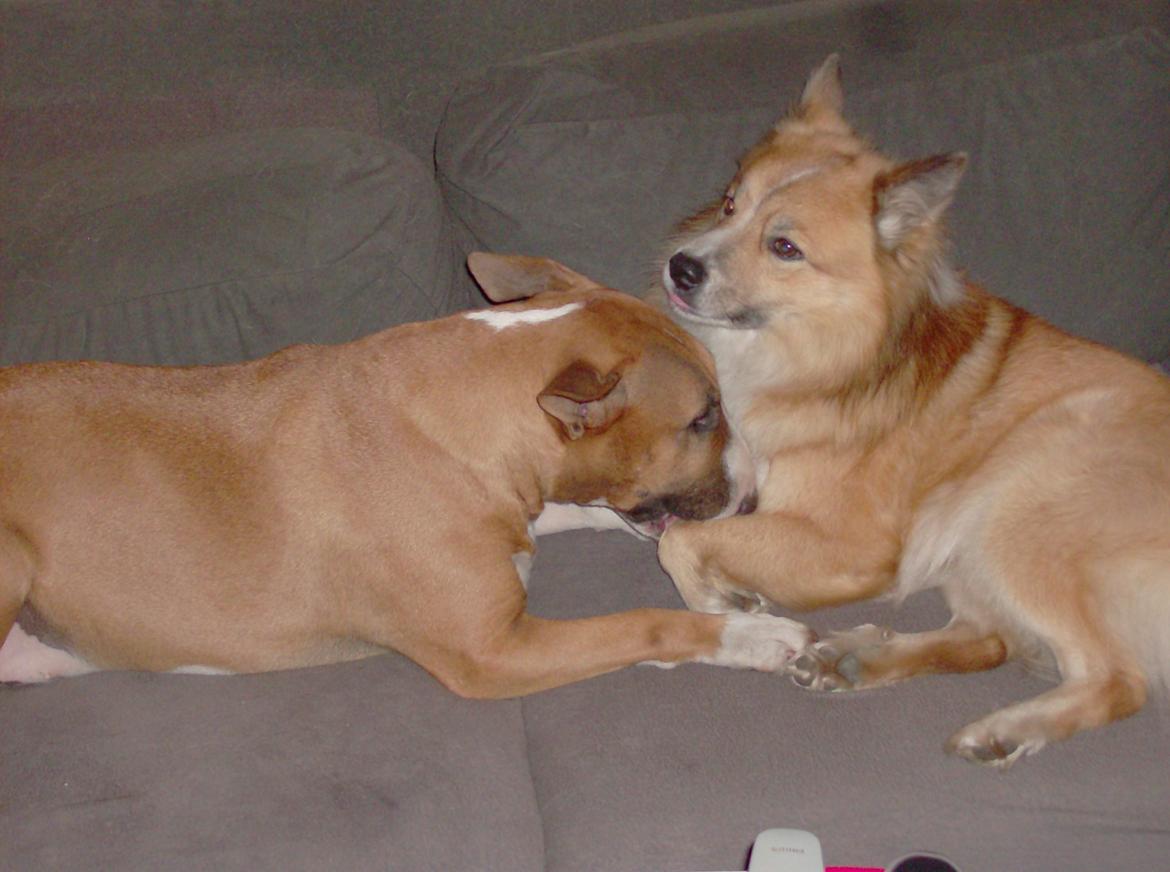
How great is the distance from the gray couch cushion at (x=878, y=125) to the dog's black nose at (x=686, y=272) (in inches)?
11.7

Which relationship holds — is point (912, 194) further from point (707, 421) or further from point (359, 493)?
point (359, 493)

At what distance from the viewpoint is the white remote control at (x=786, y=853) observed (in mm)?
1696

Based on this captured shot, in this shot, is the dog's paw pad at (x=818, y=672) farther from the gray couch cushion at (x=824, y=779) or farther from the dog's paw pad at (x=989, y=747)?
the dog's paw pad at (x=989, y=747)

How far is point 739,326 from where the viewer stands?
2.51 m

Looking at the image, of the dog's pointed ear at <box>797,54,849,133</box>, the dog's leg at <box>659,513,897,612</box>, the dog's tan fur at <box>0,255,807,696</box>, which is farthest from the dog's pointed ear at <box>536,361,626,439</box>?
the dog's pointed ear at <box>797,54,849,133</box>

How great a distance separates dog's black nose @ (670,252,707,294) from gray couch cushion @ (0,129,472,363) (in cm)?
66

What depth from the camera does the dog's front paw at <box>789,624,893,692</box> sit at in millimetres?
2197

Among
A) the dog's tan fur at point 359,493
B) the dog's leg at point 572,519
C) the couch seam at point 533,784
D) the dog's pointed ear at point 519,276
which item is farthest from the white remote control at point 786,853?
the dog's pointed ear at point 519,276

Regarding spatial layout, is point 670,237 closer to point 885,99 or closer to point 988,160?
point 885,99

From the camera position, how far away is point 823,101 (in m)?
2.51

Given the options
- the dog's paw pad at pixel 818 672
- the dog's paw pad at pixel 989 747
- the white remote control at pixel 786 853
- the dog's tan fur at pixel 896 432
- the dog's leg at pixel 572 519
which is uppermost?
the dog's tan fur at pixel 896 432

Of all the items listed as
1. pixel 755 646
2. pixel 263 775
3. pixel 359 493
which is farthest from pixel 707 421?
pixel 263 775

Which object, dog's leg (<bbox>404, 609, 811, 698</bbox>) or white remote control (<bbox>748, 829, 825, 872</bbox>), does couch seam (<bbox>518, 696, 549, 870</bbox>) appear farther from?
white remote control (<bbox>748, 829, 825, 872</bbox>)

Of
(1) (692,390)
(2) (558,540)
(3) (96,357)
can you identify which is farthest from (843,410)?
(3) (96,357)
